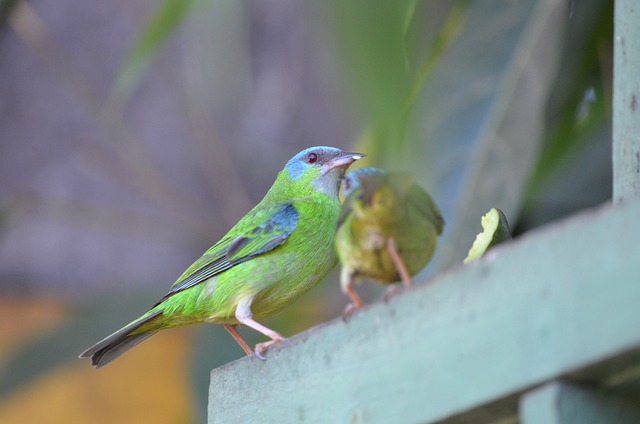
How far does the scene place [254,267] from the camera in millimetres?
2797

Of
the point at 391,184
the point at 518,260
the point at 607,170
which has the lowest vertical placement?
the point at 607,170

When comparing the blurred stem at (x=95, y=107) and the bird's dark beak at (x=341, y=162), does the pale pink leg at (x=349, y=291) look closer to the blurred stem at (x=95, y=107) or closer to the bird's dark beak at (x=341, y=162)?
Answer: the bird's dark beak at (x=341, y=162)

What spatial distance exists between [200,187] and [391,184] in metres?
4.43

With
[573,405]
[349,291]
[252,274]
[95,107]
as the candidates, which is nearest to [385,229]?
[349,291]

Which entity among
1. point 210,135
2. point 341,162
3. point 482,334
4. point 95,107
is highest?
point 95,107

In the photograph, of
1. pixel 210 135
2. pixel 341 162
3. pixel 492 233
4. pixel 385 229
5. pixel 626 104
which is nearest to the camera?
pixel 385 229

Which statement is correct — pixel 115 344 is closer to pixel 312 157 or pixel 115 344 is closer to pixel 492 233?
pixel 312 157

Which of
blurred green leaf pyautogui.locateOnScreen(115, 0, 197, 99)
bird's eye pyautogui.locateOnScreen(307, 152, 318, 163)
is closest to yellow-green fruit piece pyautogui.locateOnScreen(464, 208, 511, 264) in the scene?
bird's eye pyautogui.locateOnScreen(307, 152, 318, 163)

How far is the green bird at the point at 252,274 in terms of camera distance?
109 inches

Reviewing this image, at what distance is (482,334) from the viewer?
1537 mm

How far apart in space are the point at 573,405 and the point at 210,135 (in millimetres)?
3596

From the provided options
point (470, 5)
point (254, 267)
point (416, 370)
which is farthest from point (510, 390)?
point (470, 5)

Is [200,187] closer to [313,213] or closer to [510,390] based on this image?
[313,213]

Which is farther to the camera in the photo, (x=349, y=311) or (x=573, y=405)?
(x=349, y=311)
